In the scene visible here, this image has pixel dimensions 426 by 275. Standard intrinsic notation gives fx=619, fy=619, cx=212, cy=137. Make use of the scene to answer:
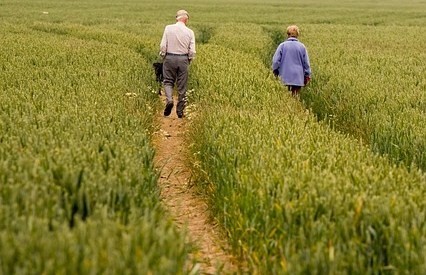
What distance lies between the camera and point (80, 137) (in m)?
5.21

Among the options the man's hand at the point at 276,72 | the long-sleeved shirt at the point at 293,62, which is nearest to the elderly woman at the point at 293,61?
the long-sleeved shirt at the point at 293,62

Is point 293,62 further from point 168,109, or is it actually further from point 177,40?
point 168,109

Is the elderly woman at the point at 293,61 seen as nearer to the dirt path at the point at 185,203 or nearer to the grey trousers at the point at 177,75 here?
the grey trousers at the point at 177,75

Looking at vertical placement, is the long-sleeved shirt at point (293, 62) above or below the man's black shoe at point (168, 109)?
above

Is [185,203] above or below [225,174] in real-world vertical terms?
below

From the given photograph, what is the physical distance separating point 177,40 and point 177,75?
24.7 inches

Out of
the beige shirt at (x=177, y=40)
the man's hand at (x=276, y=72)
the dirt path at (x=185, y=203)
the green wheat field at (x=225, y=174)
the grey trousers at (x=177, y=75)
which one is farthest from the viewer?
the man's hand at (x=276, y=72)

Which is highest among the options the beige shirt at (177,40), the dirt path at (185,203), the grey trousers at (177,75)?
the beige shirt at (177,40)

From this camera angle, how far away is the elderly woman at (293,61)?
10.3 meters

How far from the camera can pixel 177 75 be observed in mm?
10586

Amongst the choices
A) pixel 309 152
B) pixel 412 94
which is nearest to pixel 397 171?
pixel 309 152

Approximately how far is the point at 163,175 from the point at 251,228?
10.4 ft

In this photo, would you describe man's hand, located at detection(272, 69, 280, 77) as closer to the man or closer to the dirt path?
the man

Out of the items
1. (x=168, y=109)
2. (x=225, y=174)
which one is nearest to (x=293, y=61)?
(x=168, y=109)
